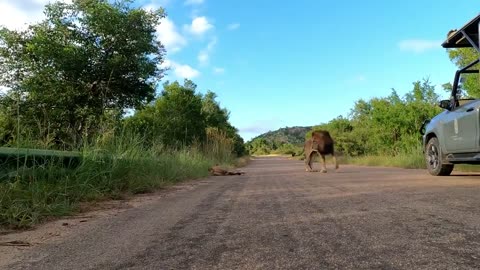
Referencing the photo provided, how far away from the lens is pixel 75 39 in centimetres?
2202

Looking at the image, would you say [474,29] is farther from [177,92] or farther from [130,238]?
[177,92]

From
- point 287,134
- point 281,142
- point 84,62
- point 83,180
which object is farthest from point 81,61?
point 287,134

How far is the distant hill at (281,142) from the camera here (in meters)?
121

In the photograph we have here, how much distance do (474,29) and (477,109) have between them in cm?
224

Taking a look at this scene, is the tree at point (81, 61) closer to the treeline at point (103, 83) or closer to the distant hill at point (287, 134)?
the treeline at point (103, 83)

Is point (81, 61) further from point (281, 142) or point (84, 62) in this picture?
point (281, 142)

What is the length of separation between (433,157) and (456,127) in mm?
1701

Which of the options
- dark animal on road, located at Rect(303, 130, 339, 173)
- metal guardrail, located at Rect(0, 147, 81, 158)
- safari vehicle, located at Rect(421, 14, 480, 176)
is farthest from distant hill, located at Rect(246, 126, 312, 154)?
metal guardrail, located at Rect(0, 147, 81, 158)

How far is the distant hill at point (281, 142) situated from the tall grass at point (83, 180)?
9830cm

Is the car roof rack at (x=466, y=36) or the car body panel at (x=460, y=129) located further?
the car roof rack at (x=466, y=36)

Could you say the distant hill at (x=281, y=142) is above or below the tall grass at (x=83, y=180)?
above

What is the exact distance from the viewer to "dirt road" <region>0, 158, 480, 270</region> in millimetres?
2818

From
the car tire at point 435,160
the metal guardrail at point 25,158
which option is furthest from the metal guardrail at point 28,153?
the car tire at point 435,160

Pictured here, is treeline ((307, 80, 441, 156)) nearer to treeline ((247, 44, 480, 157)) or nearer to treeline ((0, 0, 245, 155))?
treeline ((247, 44, 480, 157))
